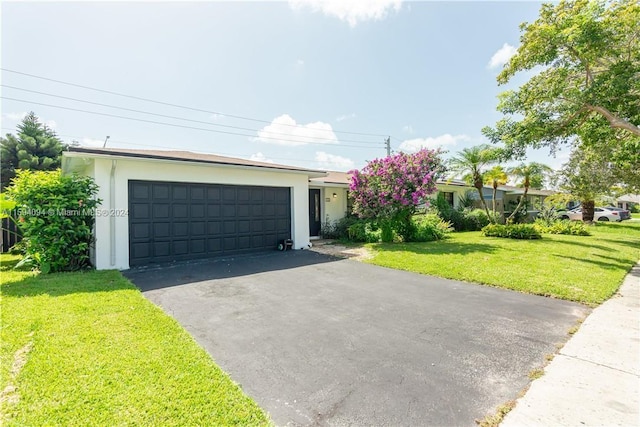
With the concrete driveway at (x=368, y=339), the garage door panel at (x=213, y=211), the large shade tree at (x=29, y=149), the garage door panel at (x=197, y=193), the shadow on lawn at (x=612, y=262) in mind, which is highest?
the large shade tree at (x=29, y=149)

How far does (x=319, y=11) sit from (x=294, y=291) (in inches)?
364

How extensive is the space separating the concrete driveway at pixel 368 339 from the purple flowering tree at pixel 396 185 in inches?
196

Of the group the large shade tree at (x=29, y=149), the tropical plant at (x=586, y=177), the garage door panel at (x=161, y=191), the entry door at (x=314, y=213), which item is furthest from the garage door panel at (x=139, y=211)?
the tropical plant at (x=586, y=177)

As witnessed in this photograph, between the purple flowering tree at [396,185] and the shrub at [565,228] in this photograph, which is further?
the shrub at [565,228]

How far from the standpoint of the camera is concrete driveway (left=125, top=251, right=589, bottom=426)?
2.39m

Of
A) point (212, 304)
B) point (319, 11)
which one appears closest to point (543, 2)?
point (319, 11)

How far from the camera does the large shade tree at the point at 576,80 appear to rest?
7.19 metres

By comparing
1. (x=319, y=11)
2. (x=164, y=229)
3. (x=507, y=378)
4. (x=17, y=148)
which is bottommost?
(x=507, y=378)

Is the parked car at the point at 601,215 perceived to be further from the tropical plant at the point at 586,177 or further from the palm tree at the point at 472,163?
the palm tree at the point at 472,163

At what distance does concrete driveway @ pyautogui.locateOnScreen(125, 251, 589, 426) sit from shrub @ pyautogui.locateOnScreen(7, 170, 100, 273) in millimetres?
1757

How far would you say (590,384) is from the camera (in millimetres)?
2596

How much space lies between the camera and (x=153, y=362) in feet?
9.29

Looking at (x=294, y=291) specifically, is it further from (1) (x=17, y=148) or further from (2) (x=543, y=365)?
(1) (x=17, y=148)

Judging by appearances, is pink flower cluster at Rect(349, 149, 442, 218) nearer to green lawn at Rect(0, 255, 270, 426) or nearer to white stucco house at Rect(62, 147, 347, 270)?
white stucco house at Rect(62, 147, 347, 270)
